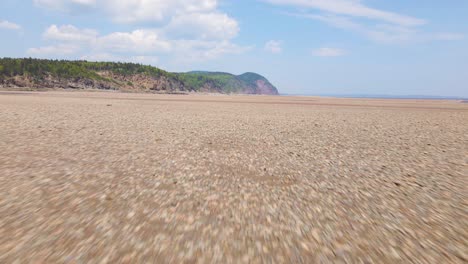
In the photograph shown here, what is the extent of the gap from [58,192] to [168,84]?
15105 centimetres

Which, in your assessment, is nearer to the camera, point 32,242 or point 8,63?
point 32,242

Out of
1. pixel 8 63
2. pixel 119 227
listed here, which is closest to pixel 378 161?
pixel 119 227

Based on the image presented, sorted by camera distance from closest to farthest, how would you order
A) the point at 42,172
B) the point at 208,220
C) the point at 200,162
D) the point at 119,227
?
the point at 119,227
the point at 208,220
the point at 42,172
the point at 200,162

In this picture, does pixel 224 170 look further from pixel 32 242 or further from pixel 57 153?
pixel 57 153

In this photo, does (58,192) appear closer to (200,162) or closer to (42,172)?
(42,172)

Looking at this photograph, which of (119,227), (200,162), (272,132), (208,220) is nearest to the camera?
(119,227)

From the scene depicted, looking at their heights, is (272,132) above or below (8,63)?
below

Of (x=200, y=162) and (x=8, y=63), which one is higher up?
(x=8, y=63)

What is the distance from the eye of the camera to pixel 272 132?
499 inches

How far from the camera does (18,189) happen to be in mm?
4746

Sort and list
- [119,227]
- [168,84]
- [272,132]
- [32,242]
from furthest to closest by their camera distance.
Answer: [168,84], [272,132], [119,227], [32,242]

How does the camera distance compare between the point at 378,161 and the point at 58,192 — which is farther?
the point at 378,161

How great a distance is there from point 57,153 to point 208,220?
591 centimetres

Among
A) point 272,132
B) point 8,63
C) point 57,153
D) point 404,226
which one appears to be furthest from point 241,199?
point 8,63
